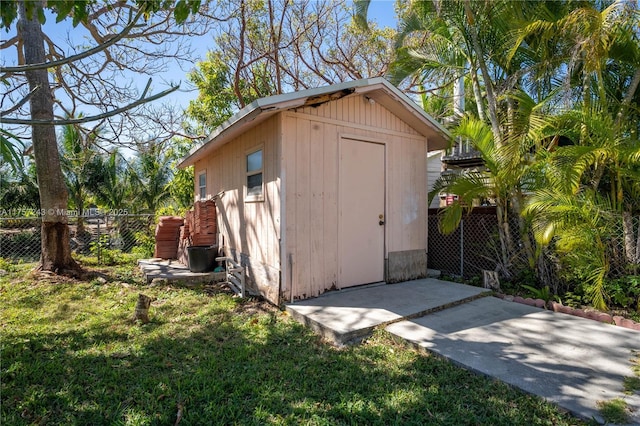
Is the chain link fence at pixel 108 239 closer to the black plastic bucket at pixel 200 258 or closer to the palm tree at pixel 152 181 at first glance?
the palm tree at pixel 152 181

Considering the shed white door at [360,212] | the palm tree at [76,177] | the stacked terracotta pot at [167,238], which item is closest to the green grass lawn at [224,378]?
the shed white door at [360,212]

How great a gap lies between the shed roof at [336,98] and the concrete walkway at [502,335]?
2610mm

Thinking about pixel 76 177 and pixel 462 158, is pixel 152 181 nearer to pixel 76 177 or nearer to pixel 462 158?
pixel 76 177

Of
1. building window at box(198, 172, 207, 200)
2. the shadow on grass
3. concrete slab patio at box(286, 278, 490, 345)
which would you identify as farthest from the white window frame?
building window at box(198, 172, 207, 200)

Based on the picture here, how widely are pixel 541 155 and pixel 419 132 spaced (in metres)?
2.07

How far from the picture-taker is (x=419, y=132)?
252 inches

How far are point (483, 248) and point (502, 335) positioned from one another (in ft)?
8.94

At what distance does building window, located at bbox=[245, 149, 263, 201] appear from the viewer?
17.8ft

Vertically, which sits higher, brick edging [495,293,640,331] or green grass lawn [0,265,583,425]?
brick edging [495,293,640,331]

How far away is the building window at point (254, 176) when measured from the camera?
17.8ft

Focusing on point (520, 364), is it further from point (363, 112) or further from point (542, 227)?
point (363, 112)

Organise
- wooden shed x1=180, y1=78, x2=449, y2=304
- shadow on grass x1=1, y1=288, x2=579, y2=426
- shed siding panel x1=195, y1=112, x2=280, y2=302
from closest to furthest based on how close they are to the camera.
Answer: shadow on grass x1=1, y1=288, x2=579, y2=426 → wooden shed x1=180, y1=78, x2=449, y2=304 → shed siding panel x1=195, y1=112, x2=280, y2=302

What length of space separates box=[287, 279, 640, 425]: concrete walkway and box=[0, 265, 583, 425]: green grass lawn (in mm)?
183

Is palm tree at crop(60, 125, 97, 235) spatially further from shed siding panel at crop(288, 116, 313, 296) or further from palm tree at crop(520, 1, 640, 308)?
palm tree at crop(520, 1, 640, 308)
